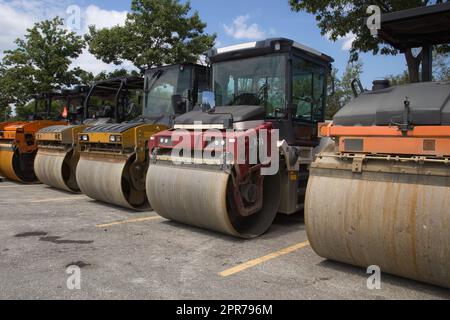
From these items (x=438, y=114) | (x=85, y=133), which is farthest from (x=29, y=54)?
(x=438, y=114)

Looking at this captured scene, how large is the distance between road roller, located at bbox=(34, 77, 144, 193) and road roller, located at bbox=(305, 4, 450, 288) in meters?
5.62

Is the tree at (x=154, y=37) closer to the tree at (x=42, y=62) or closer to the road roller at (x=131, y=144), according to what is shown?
the tree at (x=42, y=62)

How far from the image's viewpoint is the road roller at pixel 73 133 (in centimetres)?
871

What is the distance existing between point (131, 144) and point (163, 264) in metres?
3.00

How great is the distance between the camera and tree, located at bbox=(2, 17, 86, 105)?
848 inches

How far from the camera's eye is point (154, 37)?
19062mm

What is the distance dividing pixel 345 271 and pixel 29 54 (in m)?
21.9

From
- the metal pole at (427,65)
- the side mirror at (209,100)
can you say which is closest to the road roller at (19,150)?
the side mirror at (209,100)

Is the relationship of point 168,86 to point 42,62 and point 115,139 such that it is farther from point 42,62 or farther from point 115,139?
point 42,62

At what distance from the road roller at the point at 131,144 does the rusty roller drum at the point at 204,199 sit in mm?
1149

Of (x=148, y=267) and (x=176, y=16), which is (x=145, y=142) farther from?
(x=176, y=16)

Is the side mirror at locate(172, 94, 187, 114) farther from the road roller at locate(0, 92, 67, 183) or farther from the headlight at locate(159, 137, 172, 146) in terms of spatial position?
the road roller at locate(0, 92, 67, 183)

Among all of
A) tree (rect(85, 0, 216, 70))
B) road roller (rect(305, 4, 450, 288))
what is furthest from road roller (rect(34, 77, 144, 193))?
tree (rect(85, 0, 216, 70))

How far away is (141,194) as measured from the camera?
7355 millimetres
